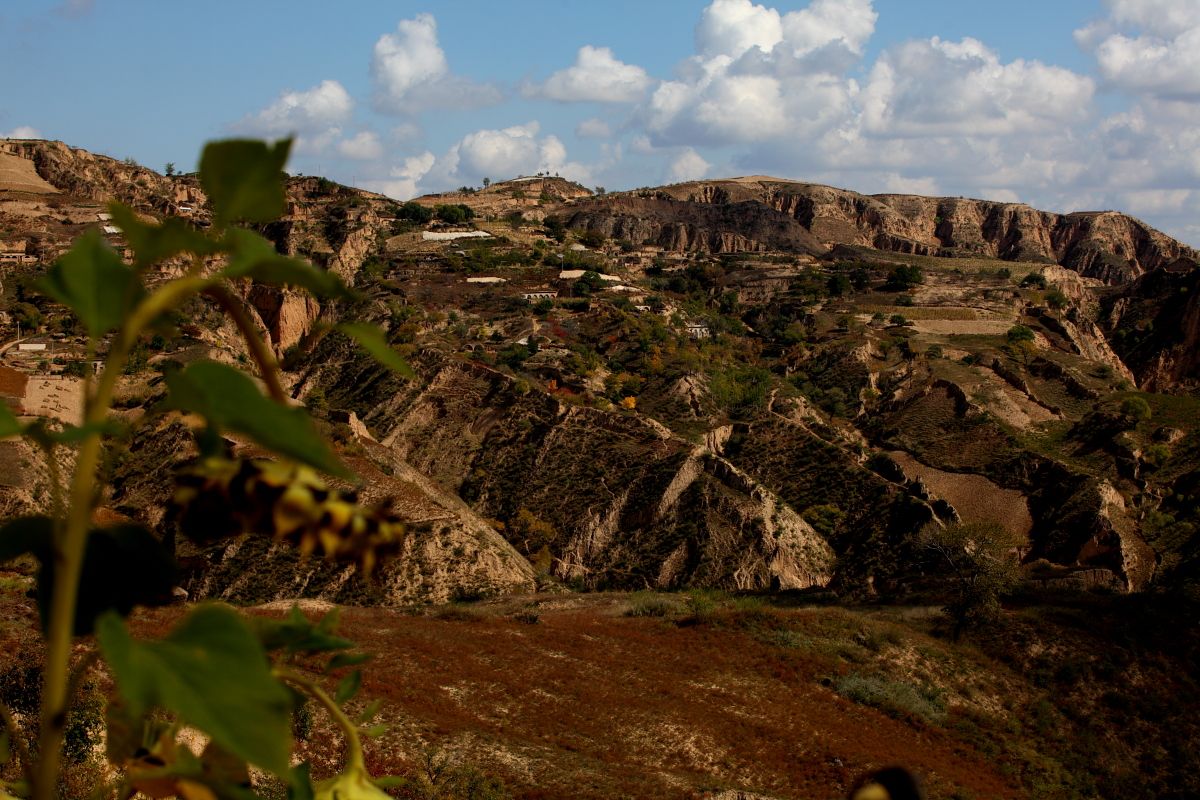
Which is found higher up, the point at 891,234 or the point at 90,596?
the point at 891,234

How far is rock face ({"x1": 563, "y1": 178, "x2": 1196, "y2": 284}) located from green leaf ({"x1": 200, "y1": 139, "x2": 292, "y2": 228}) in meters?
93.1

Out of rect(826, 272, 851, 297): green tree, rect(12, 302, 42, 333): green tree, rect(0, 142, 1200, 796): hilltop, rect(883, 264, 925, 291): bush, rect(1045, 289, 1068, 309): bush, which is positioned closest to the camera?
rect(0, 142, 1200, 796): hilltop

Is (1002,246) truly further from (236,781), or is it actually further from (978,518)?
(236,781)

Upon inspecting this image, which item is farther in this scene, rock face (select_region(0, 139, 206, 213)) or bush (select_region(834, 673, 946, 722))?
rock face (select_region(0, 139, 206, 213))

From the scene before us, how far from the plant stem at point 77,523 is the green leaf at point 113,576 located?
0.20ft

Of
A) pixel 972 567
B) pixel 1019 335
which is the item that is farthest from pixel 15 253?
pixel 1019 335

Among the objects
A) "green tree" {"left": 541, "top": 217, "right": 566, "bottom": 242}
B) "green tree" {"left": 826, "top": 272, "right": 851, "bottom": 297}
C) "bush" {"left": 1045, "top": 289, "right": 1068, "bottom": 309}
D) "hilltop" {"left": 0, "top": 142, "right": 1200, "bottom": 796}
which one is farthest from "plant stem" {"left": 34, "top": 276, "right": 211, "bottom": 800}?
"green tree" {"left": 541, "top": 217, "right": 566, "bottom": 242}

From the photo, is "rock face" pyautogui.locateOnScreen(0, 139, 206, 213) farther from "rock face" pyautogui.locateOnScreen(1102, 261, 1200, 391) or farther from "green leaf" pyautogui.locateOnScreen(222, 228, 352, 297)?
"green leaf" pyautogui.locateOnScreen(222, 228, 352, 297)

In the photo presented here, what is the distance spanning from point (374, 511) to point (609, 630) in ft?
66.3

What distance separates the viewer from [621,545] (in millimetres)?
31375

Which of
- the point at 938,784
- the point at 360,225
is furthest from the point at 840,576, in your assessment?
the point at 360,225

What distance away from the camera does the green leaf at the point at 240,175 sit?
97 centimetres

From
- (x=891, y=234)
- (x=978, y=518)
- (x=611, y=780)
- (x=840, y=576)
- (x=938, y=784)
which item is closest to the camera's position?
(x=611, y=780)

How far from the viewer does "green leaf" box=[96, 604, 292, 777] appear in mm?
754
